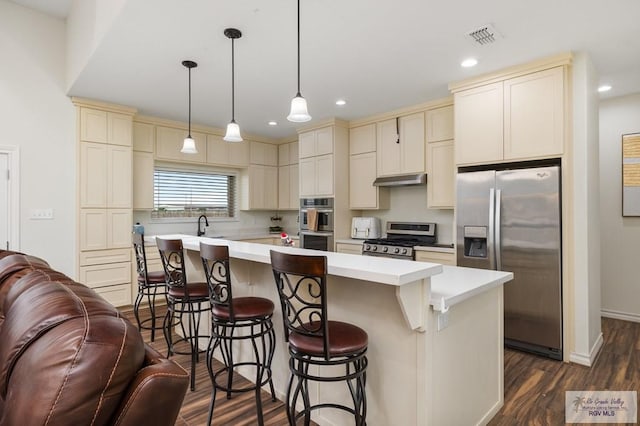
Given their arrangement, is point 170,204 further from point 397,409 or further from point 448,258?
point 397,409

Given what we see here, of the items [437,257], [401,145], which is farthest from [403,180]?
[437,257]

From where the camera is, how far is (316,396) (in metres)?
2.08

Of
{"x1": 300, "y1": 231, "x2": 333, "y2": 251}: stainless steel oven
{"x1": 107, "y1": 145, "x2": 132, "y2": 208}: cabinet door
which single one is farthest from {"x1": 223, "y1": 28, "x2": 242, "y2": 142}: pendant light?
{"x1": 300, "y1": 231, "x2": 333, "y2": 251}: stainless steel oven

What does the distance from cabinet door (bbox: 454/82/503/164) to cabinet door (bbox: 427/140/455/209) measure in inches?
19.1

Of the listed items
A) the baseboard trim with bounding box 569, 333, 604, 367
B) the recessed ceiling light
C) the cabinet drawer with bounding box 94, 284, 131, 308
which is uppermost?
the recessed ceiling light

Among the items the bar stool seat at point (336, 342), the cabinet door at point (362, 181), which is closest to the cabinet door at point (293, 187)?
the cabinet door at point (362, 181)

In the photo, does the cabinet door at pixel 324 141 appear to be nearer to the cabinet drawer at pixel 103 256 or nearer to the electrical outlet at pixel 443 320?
the cabinet drawer at pixel 103 256

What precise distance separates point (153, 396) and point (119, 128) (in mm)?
4489

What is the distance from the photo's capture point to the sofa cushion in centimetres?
71

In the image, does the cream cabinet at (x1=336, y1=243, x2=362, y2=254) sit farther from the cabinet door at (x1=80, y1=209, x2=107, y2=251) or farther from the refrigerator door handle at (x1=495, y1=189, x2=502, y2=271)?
the cabinet door at (x1=80, y1=209, x2=107, y2=251)

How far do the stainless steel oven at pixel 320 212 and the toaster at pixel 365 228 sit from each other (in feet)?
1.21

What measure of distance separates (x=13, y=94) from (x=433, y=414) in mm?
4935

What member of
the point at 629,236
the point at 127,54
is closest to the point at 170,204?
the point at 127,54

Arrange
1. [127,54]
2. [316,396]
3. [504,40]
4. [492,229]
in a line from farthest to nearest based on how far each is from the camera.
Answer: [492,229]
[127,54]
[504,40]
[316,396]
